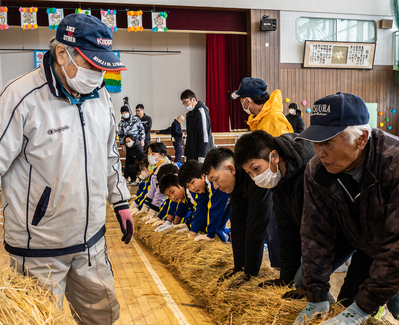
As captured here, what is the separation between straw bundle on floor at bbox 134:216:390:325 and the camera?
4.86 ft

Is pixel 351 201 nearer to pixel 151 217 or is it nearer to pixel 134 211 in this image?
pixel 151 217

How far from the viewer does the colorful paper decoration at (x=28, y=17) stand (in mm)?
8234

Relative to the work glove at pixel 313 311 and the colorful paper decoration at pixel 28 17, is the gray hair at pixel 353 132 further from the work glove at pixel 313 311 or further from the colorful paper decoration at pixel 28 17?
the colorful paper decoration at pixel 28 17

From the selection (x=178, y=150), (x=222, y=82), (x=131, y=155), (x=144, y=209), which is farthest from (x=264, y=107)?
(x=222, y=82)

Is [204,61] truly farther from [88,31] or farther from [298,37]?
[88,31]

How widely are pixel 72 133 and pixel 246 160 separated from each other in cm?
79

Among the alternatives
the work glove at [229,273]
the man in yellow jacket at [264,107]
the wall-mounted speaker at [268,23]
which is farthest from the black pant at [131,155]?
the work glove at [229,273]

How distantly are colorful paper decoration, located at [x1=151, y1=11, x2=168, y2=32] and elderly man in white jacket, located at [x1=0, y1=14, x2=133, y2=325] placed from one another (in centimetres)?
798

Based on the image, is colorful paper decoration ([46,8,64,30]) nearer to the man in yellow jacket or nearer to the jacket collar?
the man in yellow jacket

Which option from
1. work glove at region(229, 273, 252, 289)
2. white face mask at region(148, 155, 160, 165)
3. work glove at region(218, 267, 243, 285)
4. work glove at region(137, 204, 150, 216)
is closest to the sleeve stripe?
white face mask at region(148, 155, 160, 165)

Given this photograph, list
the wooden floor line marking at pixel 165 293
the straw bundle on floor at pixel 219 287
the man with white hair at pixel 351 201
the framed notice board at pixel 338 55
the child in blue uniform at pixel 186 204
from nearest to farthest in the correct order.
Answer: the man with white hair at pixel 351 201
the straw bundle on floor at pixel 219 287
the wooden floor line marking at pixel 165 293
the child in blue uniform at pixel 186 204
the framed notice board at pixel 338 55

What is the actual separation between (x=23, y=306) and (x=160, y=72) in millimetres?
10557

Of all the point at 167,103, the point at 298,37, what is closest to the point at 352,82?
the point at 298,37

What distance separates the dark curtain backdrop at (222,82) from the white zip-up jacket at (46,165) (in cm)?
926
